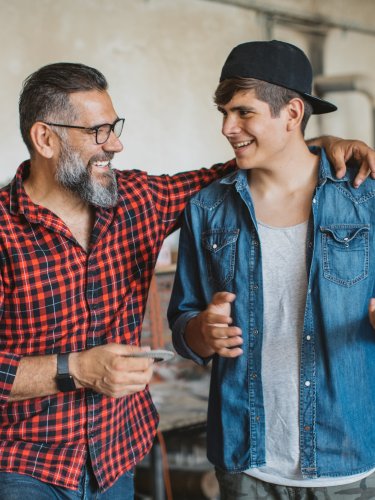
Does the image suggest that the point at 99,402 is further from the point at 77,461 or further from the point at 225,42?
the point at 225,42

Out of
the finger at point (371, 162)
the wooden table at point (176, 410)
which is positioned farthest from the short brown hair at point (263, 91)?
the wooden table at point (176, 410)

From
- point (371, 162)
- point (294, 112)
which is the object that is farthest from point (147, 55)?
point (371, 162)

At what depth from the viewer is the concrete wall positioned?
12.2 feet

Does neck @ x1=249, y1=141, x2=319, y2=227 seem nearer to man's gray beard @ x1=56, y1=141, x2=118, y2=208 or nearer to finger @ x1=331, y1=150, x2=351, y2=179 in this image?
finger @ x1=331, y1=150, x2=351, y2=179

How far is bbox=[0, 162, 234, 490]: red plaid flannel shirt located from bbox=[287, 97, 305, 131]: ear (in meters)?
0.61

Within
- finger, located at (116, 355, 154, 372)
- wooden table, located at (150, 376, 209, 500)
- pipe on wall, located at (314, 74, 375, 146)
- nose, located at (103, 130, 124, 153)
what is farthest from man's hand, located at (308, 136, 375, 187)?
pipe on wall, located at (314, 74, 375, 146)

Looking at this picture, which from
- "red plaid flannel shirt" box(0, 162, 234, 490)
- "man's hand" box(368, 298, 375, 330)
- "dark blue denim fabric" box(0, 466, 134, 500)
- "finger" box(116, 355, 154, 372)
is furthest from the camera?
"red plaid flannel shirt" box(0, 162, 234, 490)

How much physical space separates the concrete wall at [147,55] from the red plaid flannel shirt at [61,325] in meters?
1.63

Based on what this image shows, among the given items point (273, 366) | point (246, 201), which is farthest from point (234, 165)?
point (273, 366)

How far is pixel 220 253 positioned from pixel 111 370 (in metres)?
0.47

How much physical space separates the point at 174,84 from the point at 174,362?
5.59 ft

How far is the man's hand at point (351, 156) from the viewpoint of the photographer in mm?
2039

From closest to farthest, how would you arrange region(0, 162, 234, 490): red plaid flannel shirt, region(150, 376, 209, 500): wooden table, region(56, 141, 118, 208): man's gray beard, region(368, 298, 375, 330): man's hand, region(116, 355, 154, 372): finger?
region(368, 298, 375, 330): man's hand, region(116, 355, 154, 372): finger, region(0, 162, 234, 490): red plaid flannel shirt, region(56, 141, 118, 208): man's gray beard, region(150, 376, 209, 500): wooden table

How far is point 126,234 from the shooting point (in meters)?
2.32
